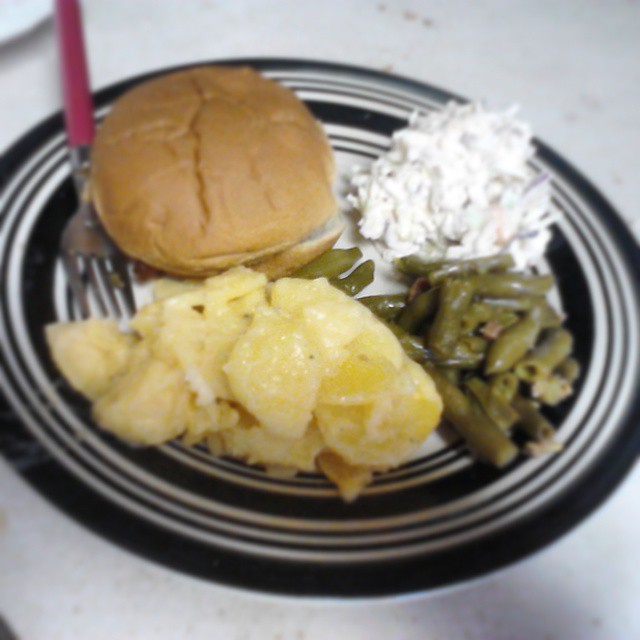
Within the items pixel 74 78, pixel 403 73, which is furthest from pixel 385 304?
pixel 403 73

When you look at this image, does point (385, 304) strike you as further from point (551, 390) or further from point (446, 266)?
point (551, 390)

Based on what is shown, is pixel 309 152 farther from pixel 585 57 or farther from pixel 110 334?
pixel 585 57

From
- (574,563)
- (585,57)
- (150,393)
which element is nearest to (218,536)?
(150,393)

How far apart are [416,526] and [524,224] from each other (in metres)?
0.19

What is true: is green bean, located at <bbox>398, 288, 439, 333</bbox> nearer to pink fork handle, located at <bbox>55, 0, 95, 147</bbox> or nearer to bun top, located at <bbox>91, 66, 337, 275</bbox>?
bun top, located at <bbox>91, 66, 337, 275</bbox>

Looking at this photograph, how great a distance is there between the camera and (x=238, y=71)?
1.24 ft

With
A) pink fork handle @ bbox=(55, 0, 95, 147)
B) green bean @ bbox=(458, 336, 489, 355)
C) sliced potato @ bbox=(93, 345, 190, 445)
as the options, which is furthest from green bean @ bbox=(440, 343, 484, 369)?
pink fork handle @ bbox=(55, 0, 95, 147)

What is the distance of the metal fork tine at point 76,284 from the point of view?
0.81 ft

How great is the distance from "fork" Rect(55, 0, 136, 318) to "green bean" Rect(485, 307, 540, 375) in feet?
0.60

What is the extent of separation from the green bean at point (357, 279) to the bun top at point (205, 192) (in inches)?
1.8

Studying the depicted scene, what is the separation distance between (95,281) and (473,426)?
199mm

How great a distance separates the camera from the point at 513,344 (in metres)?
Answer: 0.30

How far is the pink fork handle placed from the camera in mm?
322

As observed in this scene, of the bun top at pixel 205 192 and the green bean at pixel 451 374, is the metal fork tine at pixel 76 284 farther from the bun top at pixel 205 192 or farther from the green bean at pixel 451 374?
the green bean at pixel 451 374
